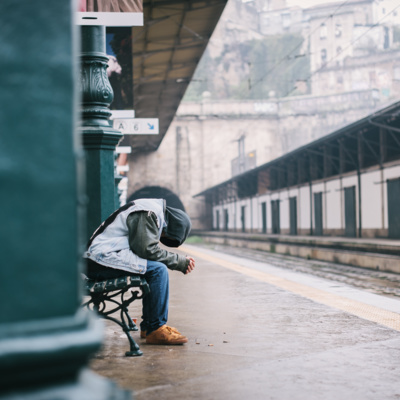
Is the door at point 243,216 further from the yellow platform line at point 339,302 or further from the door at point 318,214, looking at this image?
the yellow platform line at point 339,302

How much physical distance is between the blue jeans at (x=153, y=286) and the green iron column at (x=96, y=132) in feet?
3.80

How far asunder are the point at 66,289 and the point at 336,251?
17.1 m

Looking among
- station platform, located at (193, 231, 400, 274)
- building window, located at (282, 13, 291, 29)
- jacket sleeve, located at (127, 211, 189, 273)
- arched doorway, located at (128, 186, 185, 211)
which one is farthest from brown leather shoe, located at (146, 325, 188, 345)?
building window, located at (282, 13, 291, 29)

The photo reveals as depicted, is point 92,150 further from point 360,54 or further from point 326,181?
point 360,54

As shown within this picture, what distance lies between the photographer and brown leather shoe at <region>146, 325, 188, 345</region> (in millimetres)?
4227

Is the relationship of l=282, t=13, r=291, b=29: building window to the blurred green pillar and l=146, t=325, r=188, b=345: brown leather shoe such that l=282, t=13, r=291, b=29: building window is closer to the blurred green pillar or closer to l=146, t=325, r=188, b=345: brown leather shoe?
l=146, t=325, r=188, b=345: brown leather shoe

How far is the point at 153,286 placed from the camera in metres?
4.16

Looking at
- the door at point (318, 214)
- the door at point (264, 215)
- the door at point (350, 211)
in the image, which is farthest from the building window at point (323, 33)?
the door at point (350, 211)

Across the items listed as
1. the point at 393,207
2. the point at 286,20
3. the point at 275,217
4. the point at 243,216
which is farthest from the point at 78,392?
the point at 286,20

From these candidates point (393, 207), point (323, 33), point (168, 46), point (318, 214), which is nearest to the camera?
point (168, 46)

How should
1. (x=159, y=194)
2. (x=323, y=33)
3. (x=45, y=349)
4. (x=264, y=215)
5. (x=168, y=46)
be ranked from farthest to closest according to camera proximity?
(x=323, y=33), (x=159, y=194), (x=264, y=215), (x=168, y=46), (x=45, y=349)

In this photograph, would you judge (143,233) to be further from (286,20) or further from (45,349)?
(286,20)

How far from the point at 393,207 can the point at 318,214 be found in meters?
6.77

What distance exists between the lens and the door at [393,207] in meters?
18.2
